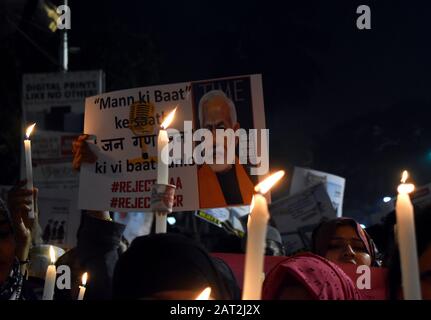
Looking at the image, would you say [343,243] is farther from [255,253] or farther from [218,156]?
[255,253]

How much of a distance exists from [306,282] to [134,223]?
6044mm

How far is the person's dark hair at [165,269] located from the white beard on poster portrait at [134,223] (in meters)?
5.90

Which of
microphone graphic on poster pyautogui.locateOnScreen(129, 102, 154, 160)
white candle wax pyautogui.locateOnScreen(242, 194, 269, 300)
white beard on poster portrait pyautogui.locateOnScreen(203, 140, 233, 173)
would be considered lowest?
white candle wax pyautogui.locateOnScreen(242, 194, 269, 300)

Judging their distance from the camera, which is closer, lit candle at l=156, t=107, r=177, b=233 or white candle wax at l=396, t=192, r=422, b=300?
white candle wax at l=396, t=192, r=422, b=300

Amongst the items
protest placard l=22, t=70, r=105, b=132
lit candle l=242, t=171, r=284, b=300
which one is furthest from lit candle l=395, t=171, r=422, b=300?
protest placard l=22, t=70, r=105, b=132

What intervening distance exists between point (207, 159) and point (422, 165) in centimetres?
2914

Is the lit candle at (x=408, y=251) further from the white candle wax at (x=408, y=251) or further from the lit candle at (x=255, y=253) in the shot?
the lit candle at (x=255, y=253)

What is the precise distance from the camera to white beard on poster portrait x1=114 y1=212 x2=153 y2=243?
7.61 m

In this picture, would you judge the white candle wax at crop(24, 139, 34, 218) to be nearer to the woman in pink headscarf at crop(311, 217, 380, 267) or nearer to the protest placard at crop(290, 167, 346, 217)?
the woman in pink headscarf at crop(311, 217, 380, 267)

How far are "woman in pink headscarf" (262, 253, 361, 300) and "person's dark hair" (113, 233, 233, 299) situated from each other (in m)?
0.26

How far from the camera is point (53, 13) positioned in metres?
13.3

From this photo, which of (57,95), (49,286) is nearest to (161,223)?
(49,286)

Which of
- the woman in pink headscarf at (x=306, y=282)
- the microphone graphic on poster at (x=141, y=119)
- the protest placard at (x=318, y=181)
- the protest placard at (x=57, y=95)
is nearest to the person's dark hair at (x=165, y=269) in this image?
the woman in pink headscarf at (x=306, y=282)
